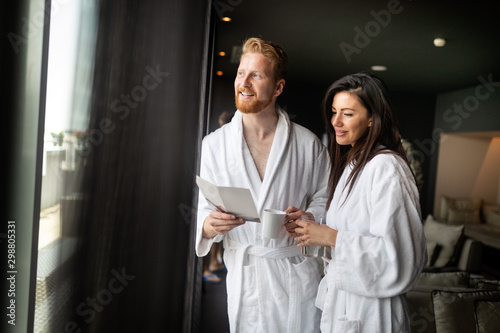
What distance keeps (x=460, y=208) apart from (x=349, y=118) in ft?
22.0

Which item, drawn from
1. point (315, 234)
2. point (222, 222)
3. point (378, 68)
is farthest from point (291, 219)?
point (378, 68)

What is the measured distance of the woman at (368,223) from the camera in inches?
44.9

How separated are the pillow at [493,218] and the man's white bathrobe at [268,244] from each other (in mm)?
6494

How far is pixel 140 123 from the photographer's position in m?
1.04

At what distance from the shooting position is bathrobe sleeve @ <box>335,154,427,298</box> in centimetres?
113

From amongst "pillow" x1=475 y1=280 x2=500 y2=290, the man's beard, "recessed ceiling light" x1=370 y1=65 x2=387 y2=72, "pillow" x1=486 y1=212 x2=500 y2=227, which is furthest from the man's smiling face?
"pillow" x1=486 y1=212 x2=500 y2=227

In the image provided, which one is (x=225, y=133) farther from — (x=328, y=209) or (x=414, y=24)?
(x=414, y=24)

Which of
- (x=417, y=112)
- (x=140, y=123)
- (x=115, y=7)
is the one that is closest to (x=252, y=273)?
(x=140, y=123)

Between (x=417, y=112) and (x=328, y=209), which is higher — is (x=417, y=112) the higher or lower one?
the higher one

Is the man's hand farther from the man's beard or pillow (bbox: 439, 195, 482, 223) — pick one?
pillow (bbox: 439, 195, 482, 223)

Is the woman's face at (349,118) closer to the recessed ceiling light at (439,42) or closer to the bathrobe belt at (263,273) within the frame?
the bathrobe belt at (263,273)

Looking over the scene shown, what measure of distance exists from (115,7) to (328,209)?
883 mm

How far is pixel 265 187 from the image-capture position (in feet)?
4.64

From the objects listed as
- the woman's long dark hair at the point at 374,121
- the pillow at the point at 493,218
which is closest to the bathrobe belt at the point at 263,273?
the woman's long dark hair at the point at 374,121
